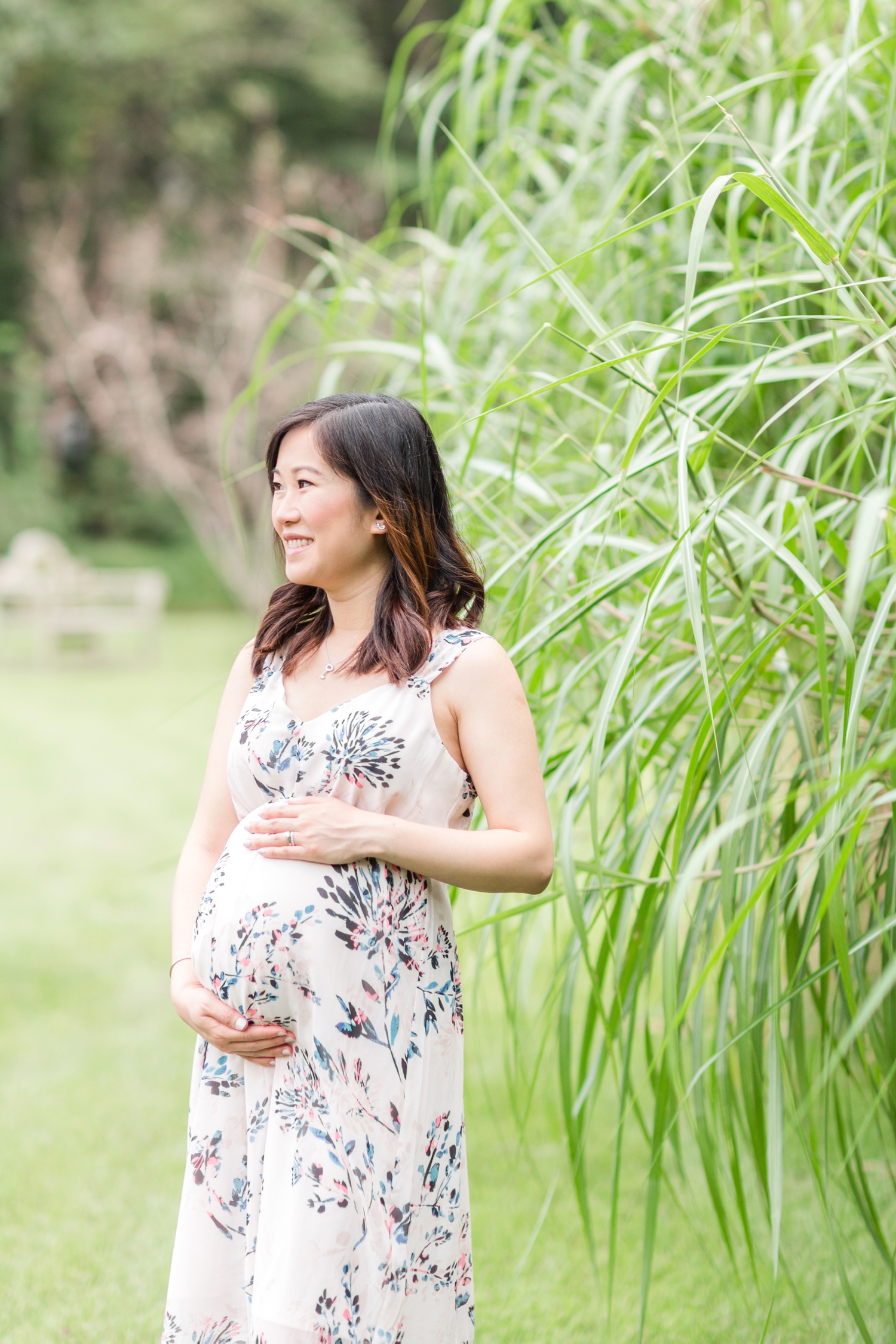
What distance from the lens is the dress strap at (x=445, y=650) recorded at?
120cm

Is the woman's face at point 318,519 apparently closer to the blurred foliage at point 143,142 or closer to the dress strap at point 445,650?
the dress strap at point 445,650

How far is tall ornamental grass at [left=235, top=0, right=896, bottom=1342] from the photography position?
1.17 m

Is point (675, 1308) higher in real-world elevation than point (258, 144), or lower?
lower

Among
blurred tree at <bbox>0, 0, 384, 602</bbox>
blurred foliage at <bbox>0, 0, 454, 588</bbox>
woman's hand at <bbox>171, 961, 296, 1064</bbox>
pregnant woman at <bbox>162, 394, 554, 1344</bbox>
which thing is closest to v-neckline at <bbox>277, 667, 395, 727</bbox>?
pregnant woman at <bbox>162, 394, 554, 1344</bbox>

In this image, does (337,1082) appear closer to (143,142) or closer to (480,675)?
(480,675)

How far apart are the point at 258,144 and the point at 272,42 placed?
1.23 meters

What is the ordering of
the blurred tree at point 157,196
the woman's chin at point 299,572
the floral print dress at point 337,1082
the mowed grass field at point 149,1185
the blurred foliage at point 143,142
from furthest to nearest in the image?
1. the blurred foliage at point 143,142
2. the blurred tree at point 157,196
3. the mowed grass field at point 149,1185
4. the woman's chin at point 299,572
5. the floral print dress at point 337,1082

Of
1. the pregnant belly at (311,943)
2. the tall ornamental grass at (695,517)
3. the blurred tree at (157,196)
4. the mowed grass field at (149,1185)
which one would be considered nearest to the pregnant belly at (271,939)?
the pregnant belly at (311,943)

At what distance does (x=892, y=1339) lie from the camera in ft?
5.02

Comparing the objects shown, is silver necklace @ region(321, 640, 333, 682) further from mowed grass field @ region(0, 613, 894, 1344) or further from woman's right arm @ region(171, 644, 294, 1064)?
mowed grass field @ region(0, 613, 894, 1344)

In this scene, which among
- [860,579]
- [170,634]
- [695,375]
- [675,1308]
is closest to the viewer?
[860,579]

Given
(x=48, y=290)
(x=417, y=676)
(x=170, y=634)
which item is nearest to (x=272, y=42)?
(x=48, y=290)

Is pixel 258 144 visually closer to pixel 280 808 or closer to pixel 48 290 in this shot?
pixel 48 290

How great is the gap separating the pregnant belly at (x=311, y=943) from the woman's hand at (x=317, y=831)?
0.02 metres
